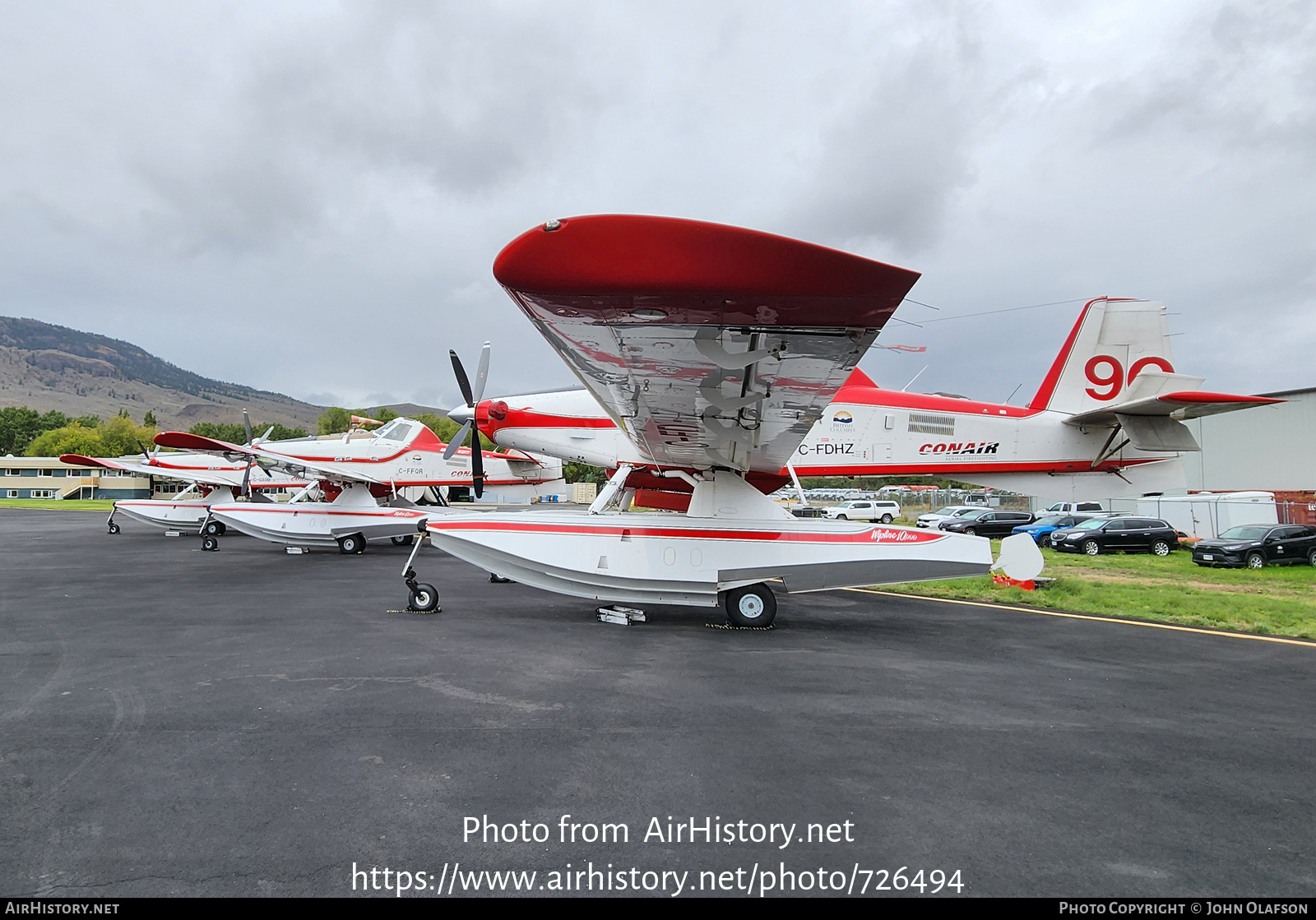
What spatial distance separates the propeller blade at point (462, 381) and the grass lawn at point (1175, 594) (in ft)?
30.1

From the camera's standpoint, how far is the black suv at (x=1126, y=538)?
63.7ft

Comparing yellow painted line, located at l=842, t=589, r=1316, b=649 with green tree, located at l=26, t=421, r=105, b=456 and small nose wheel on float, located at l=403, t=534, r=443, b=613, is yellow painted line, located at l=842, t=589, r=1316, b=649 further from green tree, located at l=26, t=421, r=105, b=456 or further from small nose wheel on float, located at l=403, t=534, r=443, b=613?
green tree, located at l=26, t=421, r=105, b=456

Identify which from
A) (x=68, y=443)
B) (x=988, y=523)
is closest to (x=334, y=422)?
(x=68, y=443)

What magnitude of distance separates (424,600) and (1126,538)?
21105 mm

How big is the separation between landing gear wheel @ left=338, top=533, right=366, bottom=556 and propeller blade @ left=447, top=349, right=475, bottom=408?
9.53 meters

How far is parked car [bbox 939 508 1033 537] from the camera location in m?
24.5

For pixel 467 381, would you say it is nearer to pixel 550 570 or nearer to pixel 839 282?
pixel 550 570

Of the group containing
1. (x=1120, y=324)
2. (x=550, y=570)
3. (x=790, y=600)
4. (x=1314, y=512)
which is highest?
(x=1120, y=324)

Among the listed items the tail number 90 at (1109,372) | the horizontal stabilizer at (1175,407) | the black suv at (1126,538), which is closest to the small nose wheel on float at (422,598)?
the horizontal stabilizer at (1175,407)

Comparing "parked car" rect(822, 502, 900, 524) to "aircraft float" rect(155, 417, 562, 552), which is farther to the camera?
"parked car" rect(822, 502, 900, 524)

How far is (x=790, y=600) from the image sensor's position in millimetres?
11344

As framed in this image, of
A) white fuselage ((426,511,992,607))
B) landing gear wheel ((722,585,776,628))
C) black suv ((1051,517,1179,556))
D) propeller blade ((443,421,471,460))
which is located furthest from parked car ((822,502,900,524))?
propeller blade ((443,421,471,460))
